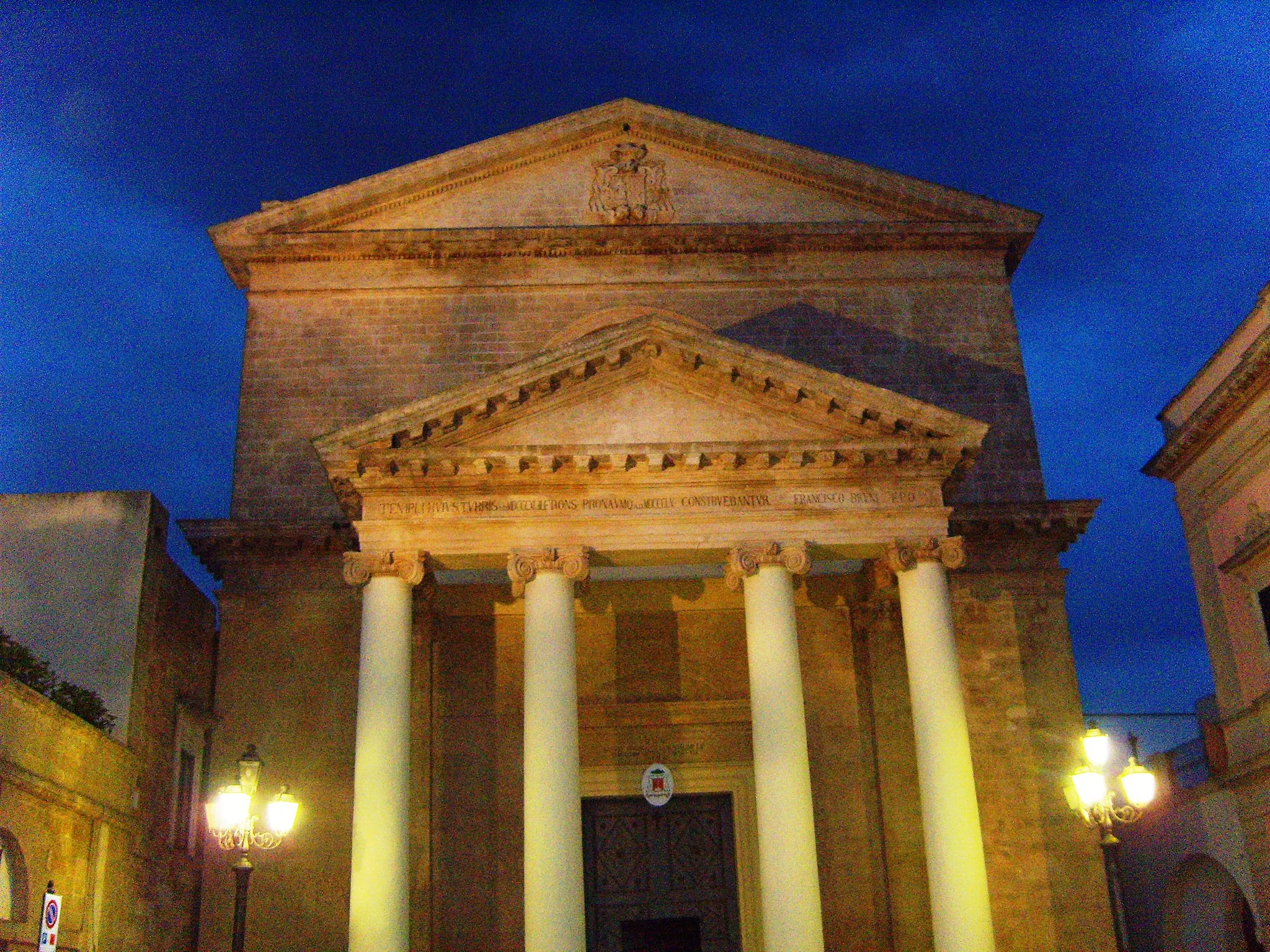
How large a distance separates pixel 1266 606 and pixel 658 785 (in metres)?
10.8

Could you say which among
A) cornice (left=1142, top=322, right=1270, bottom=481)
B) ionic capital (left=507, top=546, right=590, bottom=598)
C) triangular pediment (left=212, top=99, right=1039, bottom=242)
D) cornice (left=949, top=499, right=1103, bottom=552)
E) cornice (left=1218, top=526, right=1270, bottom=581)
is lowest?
ionic capital (left=507, top=546, right=590, bottom=598)

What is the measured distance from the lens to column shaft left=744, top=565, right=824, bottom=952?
52.6 feet

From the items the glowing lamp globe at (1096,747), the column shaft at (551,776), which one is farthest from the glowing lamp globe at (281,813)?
the glowing lamp globe at (1096,747)

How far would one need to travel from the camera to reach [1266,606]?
2216 cm

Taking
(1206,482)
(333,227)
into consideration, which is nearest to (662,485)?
(333,227)

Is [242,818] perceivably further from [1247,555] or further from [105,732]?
[1247,555]

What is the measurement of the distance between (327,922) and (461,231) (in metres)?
11.9

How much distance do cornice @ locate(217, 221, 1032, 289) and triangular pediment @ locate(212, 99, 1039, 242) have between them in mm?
379

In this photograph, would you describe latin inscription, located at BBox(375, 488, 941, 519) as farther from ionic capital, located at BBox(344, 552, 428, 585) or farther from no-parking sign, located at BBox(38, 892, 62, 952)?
no-parking sign, located at BBox(38, 892, 62, 952)

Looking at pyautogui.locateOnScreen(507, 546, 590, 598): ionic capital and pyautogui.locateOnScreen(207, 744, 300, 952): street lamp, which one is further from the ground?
pyautogui.locateOnScreen(507, 546, 590, 598): ionic capital

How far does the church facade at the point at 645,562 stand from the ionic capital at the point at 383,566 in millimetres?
53

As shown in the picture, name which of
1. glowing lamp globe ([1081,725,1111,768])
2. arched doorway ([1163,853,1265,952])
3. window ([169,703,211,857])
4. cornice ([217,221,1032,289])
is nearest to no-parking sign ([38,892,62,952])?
window ([169,703,211,857])

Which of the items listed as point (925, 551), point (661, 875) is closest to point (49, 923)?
point (661, 875)

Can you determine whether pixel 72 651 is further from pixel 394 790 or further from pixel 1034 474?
pixel 1034 474
